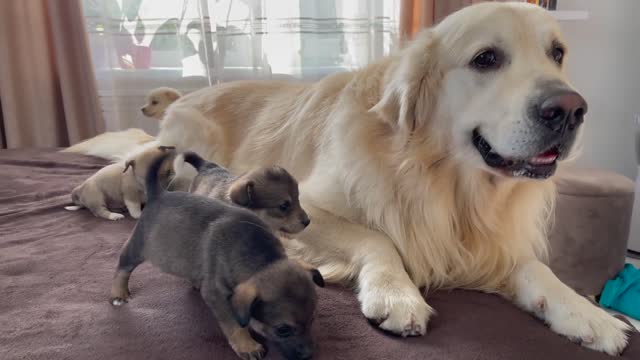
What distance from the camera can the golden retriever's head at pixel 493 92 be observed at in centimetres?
109

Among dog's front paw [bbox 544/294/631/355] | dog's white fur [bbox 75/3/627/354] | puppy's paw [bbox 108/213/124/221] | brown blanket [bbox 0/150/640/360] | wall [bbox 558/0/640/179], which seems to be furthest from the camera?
wall [bbox 558/0/640/179]

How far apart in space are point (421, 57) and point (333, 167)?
37 centimetres

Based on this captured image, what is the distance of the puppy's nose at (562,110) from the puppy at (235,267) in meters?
0.58

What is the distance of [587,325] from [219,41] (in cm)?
258

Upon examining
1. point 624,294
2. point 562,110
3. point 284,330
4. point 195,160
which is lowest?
point 624,294

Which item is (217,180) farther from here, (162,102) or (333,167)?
(162,102)

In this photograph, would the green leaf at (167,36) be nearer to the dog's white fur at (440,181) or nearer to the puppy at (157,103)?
the puppy at (157,103)

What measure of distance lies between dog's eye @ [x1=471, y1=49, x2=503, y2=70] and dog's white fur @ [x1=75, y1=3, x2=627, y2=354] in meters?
0.02

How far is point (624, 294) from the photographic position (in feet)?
7.36

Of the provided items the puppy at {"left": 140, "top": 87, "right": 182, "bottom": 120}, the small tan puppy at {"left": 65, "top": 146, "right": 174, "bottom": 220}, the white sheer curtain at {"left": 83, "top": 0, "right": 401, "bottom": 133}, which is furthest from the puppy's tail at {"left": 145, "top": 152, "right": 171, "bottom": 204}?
the white sheer curtain at {"left": 83, "top": 0, "right": 401, "bottom": 133}

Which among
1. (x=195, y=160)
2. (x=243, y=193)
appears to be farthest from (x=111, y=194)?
(x=243, y=193)

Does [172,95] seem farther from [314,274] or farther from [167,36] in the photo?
[314,274]

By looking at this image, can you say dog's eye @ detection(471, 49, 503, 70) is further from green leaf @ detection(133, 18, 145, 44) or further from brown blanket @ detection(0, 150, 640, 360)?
green leaf @ detection(133, 18, 145, 44)

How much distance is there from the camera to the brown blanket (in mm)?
852
